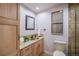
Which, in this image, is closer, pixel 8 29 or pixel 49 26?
pixel 8 29

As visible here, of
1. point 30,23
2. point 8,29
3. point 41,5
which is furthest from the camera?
point 30,23

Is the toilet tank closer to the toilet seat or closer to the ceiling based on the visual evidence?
the toilet seat

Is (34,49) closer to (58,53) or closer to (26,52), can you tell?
(26,52)

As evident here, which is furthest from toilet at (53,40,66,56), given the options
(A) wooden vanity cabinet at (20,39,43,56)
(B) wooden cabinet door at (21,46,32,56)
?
(B) wooden cabinet door at (21,46,32,56)

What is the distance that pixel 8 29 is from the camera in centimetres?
135

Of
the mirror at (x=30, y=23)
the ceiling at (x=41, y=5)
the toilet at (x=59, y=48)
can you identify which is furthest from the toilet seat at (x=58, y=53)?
the ceiling at (x=41, y=5)

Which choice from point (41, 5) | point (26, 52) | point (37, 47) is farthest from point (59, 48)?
point (41, 5)

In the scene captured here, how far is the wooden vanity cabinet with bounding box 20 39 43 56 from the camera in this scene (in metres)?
1.46

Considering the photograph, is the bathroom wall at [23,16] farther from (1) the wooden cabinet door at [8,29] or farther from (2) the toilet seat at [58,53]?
(2) the toilet seat at [58,53]

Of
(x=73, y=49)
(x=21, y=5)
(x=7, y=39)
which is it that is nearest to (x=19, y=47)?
(x=7, y=39)

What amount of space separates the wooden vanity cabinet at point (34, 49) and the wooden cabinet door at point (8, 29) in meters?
0.12

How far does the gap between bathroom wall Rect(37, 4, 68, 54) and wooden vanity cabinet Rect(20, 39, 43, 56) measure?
0.24 ft

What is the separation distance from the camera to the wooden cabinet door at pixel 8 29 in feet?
4.22

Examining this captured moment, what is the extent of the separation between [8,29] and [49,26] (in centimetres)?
57
